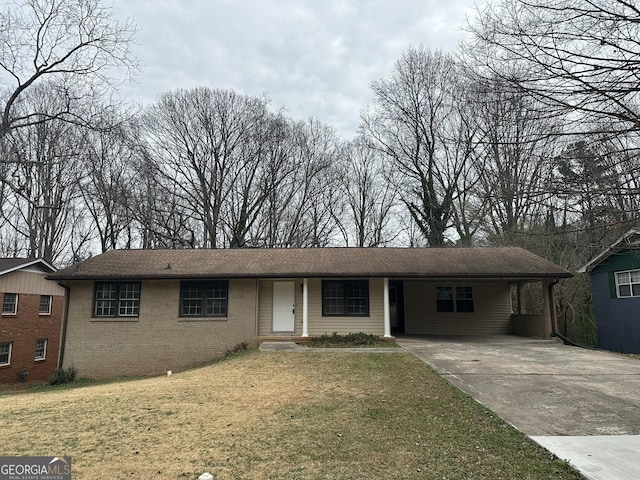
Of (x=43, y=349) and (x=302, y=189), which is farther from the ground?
(x=302, y=189)

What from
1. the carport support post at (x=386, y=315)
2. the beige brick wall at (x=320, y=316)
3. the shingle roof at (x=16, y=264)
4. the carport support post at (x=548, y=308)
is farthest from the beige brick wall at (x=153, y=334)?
the carport support post at (x=548, y=308)

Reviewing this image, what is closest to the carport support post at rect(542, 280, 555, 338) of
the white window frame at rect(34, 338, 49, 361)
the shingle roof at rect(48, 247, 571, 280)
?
the shingle roof at rect(48, 247, 571, 280)

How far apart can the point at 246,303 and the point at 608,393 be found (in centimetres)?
1056

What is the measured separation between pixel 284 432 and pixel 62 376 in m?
11.8

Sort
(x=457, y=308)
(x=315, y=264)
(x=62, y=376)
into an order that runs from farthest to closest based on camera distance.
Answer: (x=457, y=308), (x=315, y=264), (x=62, y=376)

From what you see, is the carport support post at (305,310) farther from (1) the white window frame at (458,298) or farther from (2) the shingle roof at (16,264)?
(2) the shingle roof at (16,264)

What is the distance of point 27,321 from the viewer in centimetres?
1906

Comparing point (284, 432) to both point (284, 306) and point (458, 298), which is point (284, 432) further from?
point (458, 298)

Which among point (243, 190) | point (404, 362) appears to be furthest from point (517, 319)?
point (243, 190)

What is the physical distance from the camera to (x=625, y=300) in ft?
52.6

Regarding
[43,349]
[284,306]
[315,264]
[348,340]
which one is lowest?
[43,349]

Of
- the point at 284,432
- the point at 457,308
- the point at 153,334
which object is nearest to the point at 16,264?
the point at 153,334

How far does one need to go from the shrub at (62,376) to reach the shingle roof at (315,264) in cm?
313

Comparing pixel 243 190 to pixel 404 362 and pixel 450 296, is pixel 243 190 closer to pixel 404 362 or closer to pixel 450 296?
pixel 450 296
